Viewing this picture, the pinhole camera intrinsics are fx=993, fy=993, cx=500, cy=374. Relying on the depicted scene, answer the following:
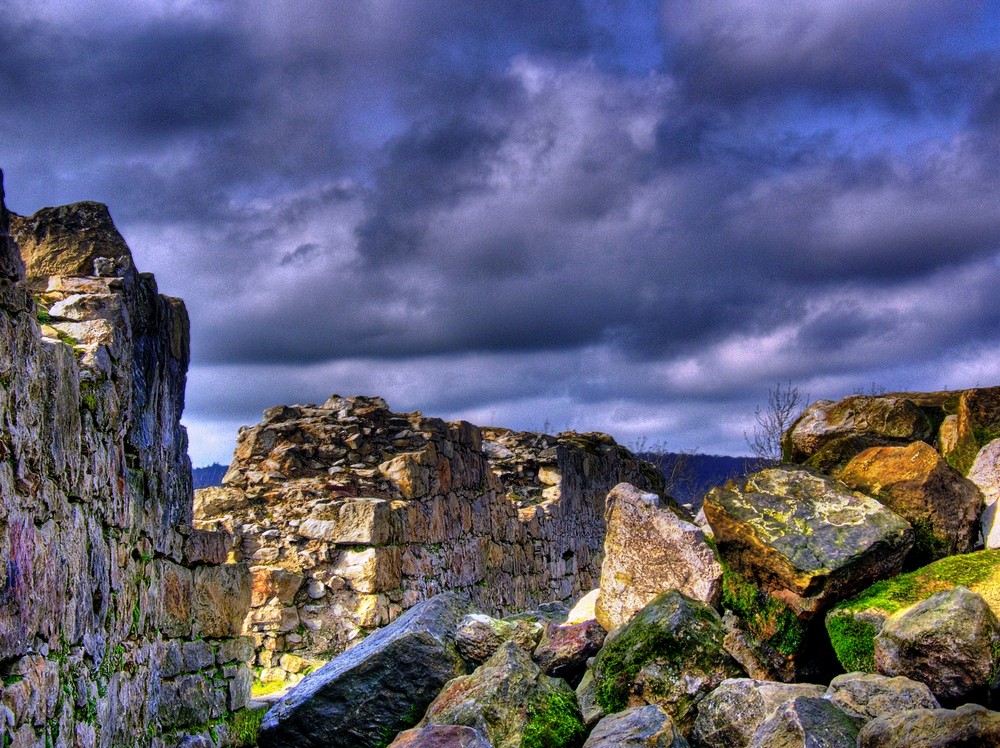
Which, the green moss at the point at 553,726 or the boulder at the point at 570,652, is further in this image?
the boulder at the point at 570,652

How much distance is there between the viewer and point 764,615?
522 centimetres

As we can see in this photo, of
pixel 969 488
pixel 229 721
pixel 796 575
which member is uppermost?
pixel 969 488

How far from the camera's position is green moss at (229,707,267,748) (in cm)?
664

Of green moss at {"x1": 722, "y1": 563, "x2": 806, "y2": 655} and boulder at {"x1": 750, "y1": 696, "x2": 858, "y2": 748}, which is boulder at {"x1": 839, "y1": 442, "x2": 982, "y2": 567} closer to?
green moss at {"x1": 722, "y1": 563, "x2": 806, "y2": 655}

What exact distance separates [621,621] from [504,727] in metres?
1.24

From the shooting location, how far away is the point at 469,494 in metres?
12.0

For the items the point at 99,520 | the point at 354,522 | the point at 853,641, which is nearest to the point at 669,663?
the point at 853,641

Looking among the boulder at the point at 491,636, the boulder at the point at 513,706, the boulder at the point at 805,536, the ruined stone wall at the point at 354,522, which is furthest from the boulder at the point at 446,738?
the ruined stone wall at the point at 354,522

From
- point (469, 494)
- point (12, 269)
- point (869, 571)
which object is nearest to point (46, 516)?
point (12, 269)

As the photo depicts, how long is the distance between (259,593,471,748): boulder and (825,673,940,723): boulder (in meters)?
2.32

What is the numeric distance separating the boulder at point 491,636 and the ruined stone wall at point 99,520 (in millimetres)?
1659

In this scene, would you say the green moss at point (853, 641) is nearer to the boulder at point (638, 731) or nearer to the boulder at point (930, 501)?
the boulder at point (930, 501)

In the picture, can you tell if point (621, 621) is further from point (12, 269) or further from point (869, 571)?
point (12, 269)

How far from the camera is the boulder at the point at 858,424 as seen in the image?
6715 mm
